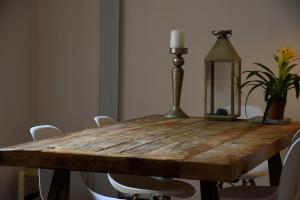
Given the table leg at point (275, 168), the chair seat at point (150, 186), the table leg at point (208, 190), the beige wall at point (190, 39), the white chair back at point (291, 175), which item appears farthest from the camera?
the beige wall at point (190, 39)

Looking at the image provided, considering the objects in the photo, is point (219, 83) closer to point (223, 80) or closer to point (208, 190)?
point (223, 80)

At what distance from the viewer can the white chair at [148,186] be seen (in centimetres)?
254

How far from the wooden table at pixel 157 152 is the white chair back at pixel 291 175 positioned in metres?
0.08

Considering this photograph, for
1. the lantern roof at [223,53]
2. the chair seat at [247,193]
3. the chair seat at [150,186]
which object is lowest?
the chair seat at [150,186]

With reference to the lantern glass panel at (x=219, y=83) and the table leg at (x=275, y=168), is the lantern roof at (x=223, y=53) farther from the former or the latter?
the table leg at (x=275, y=168)

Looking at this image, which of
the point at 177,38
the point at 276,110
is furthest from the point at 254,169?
the point at 177,38

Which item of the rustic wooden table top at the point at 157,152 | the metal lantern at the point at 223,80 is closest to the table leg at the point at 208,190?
the rustic wooden table top at the point at 157,152

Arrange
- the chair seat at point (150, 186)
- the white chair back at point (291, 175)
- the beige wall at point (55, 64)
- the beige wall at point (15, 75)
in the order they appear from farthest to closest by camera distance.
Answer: the beige wall at point (55, 64) → the beige wall at point (15, 75) → the chair seat at point (150, 186) → the white chair back at point (291, 175)

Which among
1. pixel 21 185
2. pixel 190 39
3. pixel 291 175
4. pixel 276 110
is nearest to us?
pixel 291 175

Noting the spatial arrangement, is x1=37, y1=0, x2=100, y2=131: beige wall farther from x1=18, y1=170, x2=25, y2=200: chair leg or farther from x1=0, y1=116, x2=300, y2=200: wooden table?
x1=0, y1=116, x2=300, y2=200: wooden table

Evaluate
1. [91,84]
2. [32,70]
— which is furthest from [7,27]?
[91,84]

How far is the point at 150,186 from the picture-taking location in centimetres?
263

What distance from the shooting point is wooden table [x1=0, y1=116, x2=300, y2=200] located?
149 centimetres

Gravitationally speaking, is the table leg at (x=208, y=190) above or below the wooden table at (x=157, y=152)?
below
